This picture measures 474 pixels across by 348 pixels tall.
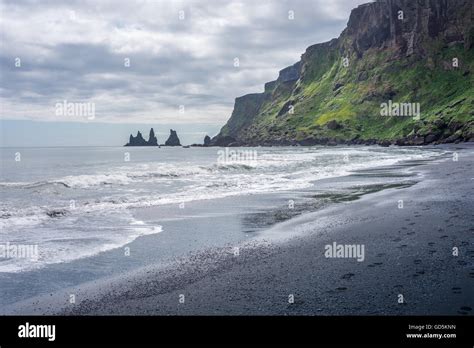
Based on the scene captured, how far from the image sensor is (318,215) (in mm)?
20719

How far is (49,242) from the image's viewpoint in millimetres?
16109

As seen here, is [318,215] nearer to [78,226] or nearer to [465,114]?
[78,226]

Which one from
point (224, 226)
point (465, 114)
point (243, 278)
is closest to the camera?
point (243, 278)

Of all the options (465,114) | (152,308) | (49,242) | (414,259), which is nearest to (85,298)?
(152,308)

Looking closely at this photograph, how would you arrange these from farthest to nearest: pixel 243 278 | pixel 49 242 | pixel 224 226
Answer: pixel 224 226, pixel 49 242, pixel 243 278

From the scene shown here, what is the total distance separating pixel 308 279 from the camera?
1062 centimetres

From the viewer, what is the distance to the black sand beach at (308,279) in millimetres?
Result: 8742

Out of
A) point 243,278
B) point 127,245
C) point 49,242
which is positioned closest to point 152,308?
point 243,278

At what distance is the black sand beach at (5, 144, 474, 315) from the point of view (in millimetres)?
8742

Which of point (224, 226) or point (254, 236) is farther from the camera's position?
point (224, 226)

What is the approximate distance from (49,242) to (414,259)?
506 inches
